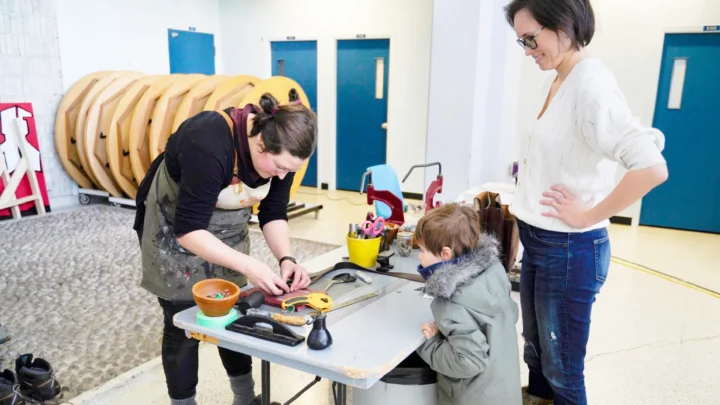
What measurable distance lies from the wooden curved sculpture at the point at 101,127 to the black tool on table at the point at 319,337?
5014 millimetres

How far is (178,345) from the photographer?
170 centimetres

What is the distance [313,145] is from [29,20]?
5374mm

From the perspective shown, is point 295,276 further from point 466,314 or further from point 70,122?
point 70,122

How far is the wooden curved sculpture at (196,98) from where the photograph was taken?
493 centimetres

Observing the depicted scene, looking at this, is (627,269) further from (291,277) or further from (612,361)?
(291,277)

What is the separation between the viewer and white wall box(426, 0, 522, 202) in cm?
330

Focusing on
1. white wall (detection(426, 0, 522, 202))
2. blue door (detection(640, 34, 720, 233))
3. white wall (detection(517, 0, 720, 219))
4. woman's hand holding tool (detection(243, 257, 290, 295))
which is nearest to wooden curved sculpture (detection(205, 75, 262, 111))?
white wall (detection(426, 0, 522, 202))

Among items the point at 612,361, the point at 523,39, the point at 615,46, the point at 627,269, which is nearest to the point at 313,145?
the point at 523,39

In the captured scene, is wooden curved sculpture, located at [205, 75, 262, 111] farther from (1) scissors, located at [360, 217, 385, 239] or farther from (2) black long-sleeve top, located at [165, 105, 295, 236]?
(2) black long-sleeve top, located at [165, 105, 295, 236]

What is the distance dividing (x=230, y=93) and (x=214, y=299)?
387 centimetres

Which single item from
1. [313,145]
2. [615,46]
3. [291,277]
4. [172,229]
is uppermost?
[615,46]

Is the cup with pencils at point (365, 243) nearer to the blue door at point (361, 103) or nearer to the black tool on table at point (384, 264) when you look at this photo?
the black tool on table at point (384, 264)

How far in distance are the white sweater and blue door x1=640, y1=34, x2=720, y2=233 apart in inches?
188

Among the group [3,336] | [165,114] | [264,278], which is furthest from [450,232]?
[165,114]
